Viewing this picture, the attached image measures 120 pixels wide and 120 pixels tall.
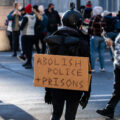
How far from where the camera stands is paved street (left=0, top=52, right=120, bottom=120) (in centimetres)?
778

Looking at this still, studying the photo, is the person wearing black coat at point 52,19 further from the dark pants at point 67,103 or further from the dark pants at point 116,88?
the dark pants at point 67,103

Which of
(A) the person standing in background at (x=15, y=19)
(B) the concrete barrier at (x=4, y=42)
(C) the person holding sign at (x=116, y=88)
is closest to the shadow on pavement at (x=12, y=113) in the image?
(C) the person holding sign at (x=116, y=88)

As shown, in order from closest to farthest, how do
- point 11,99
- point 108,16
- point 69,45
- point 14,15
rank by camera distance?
1. point 69,45
2. point 11,99
3. point 108,16
4. point 14,15

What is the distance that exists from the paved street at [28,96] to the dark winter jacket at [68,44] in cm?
234

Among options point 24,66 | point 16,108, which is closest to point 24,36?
point 24,66

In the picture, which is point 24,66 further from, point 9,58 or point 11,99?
point 11,99

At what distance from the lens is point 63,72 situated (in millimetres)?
5301

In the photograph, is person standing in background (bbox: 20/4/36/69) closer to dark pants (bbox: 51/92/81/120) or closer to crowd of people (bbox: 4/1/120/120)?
crowd of people (bbox: 4/1/120/120)

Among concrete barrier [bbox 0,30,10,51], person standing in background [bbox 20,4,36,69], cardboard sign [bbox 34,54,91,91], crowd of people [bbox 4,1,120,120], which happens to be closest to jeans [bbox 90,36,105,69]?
crowd of people [bbox 4,1,120,120]

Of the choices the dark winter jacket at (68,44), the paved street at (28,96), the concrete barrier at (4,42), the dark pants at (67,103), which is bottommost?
the concrete barrier at (4,42)

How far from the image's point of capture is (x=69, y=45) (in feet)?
16.9

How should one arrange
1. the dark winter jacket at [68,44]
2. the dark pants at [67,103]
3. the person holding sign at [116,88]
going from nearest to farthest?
the dark winter jacket at [68,44], the dark pants at [67,103], the person holding sign at [116,88]

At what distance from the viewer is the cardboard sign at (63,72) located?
17.1 feet

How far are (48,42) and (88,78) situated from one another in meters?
0.56
